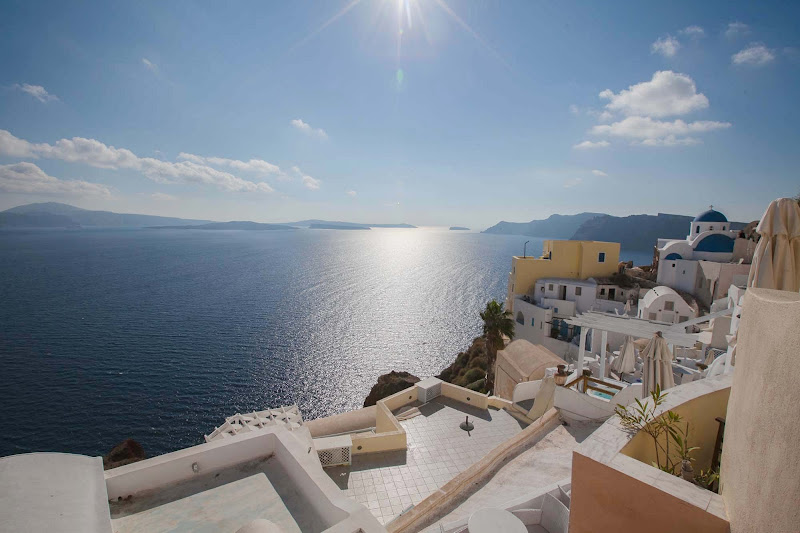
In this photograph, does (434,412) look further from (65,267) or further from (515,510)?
(65,267)

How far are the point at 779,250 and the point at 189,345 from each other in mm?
53434

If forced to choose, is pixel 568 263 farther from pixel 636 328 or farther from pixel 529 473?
pixel 529 473

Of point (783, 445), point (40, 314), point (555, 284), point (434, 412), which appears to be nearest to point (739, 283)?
point (555, 284)

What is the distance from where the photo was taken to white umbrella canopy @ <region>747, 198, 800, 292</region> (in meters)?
6.24

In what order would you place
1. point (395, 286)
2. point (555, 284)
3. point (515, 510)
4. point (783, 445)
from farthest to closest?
point (395, 286)
point (555, 284)
point (515, 510)
point (783, 445)

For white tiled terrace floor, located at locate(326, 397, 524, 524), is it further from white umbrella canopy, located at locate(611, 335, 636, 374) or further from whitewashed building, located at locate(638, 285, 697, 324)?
whitewashed building, located at locate(638, 285, 697, 324)

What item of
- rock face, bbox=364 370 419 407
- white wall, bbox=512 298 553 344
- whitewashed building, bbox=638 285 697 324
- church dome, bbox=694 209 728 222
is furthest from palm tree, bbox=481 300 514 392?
church dome, bbox=694 209 728 222

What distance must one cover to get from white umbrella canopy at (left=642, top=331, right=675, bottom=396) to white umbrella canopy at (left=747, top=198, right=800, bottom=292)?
431 centimetres

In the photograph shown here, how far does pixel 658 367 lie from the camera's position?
10.4 meters

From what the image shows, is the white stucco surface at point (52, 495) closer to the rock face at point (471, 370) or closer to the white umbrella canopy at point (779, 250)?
the white umbrella canopy at point (779, 250)

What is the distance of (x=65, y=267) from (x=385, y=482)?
410 ft

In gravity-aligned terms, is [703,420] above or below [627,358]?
above

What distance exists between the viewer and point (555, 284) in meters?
34.8

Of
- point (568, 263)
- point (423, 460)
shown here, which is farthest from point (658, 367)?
point (568, 263)
